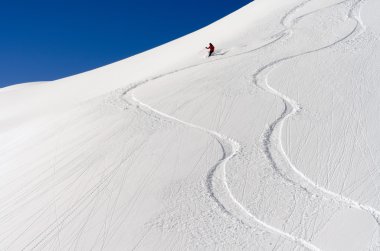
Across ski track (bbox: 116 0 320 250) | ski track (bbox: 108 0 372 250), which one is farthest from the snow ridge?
ski track (bbox: 116 0 320 250)

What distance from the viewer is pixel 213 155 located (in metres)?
16.9

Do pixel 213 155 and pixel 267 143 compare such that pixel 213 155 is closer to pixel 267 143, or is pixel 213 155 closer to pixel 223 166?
pixel 223 166

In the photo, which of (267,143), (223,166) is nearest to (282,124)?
(267,143)

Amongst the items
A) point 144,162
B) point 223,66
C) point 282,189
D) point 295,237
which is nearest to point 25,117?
point 223,66

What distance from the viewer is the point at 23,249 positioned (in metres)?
13.6

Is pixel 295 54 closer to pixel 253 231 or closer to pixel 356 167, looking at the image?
pixel 356 167

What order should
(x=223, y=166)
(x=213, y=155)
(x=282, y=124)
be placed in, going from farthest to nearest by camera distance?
(x=282, y=124) → (x=213, y=155) → (x=223, y=166)

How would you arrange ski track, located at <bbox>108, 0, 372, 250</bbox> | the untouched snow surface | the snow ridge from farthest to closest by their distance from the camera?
1. the snow ridge
2. ski track, located at <bbox>108, 0, 372, 250</bbox>
3. the untouched snow surface

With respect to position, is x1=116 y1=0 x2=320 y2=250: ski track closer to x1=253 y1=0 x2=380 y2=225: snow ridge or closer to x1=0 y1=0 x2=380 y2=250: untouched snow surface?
x1=0 y1=0 x2=380 y2=250: untouched snow surface

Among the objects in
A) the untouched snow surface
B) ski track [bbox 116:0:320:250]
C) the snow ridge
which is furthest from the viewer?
the snow ridge

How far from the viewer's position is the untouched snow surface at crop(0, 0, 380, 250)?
13.5 meters

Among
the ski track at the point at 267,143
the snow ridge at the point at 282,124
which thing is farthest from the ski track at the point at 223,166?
the snow ridge at the point at 282,124

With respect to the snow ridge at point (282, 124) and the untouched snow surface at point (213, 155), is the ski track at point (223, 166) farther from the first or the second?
the snow ridge at point (282, 124)

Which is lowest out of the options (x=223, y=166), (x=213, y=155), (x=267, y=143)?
(x=267, y=143)
